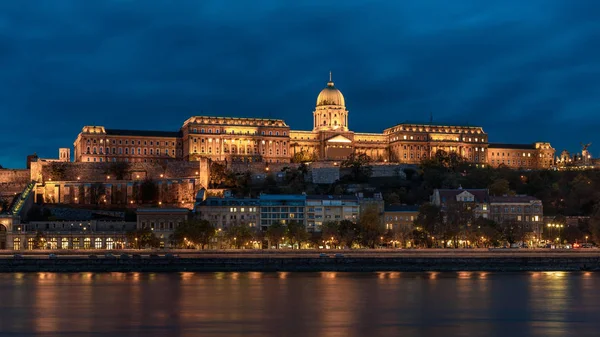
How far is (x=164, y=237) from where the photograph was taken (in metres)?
86.8

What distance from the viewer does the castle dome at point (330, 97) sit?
156000mm

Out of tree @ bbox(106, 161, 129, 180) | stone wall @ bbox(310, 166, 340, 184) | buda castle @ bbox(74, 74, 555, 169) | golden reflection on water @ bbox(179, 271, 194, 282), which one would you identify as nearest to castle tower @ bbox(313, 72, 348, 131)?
buda castle @ bbox(74, 74, 555, 169)

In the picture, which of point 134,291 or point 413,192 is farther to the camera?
point 413,192

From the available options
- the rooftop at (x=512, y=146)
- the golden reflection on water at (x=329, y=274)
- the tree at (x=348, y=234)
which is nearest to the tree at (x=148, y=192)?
the tree at (x=348, y=234)

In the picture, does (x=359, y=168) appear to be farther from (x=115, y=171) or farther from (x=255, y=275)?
(x=255, y=275)

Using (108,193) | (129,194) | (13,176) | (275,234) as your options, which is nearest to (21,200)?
(108,193)

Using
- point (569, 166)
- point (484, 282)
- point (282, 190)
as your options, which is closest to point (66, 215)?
point (282, 190)

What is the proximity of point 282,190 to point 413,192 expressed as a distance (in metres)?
16.7

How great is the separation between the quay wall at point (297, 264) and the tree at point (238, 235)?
1345cm

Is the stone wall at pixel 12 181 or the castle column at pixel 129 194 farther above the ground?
the stone wall at pixel 12 181

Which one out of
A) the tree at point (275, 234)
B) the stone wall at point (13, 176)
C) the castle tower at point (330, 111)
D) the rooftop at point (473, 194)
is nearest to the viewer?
the tree at point (275, 234)

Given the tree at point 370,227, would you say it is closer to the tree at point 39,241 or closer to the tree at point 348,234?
the tree at point 348,234

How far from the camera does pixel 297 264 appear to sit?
68875 millimetres

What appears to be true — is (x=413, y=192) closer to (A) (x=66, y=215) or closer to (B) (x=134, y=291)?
(A) (x=66, y=215)
